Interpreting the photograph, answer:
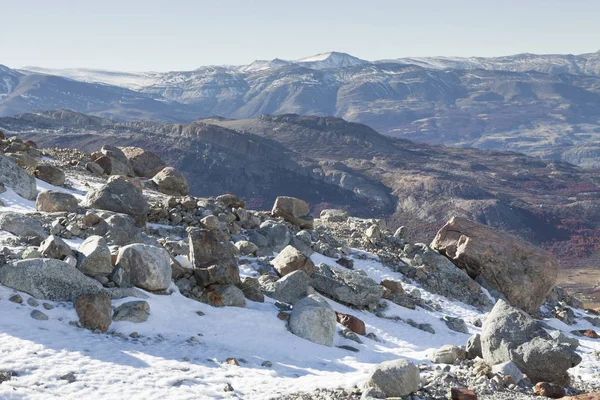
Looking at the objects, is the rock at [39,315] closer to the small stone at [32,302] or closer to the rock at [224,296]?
the small stone at [32,302]

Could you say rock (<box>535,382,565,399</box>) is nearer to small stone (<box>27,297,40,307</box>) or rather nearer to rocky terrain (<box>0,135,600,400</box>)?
rocky terrain (<box>0,135,600,400</box>)

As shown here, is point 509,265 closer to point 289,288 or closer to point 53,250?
point 289,288

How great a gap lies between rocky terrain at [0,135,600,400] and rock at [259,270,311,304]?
2.0 inches

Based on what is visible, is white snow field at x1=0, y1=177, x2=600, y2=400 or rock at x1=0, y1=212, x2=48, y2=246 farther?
rock at x1=0, y1=212, x2=48, y2=246

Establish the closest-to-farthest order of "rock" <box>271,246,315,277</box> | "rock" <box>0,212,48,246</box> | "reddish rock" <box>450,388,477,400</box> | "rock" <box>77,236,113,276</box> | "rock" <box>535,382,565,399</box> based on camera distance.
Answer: "reddish rock" <box>450,388,477,400</box> < "rock" <box>535,382,565,399</box> < "rock" <box>77,236,113,276</box> < "rock" <box>0,212,48,246</box> < "rock" <box>271,246,315,277</box>

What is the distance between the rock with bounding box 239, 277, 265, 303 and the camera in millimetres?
19344

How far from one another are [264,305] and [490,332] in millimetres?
7124

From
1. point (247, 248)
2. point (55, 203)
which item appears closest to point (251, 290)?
point (247, 248)

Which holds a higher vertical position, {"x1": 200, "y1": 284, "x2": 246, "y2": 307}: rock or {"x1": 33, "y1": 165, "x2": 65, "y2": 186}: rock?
{"x1": 33, "y1": 165, "x2": 65, "y2": 186}: rock

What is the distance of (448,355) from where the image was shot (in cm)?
1662

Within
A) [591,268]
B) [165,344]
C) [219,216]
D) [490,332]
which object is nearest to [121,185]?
[219,216]

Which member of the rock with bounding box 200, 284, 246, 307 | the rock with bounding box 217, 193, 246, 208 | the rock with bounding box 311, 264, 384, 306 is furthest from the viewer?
the rock with bounding box 217, 193, 246, 208

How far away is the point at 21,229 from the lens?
1917 cm

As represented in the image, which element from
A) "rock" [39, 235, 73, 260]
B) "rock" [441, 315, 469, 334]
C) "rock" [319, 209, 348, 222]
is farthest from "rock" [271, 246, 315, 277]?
"rock" [319, 209, 348, 222]
